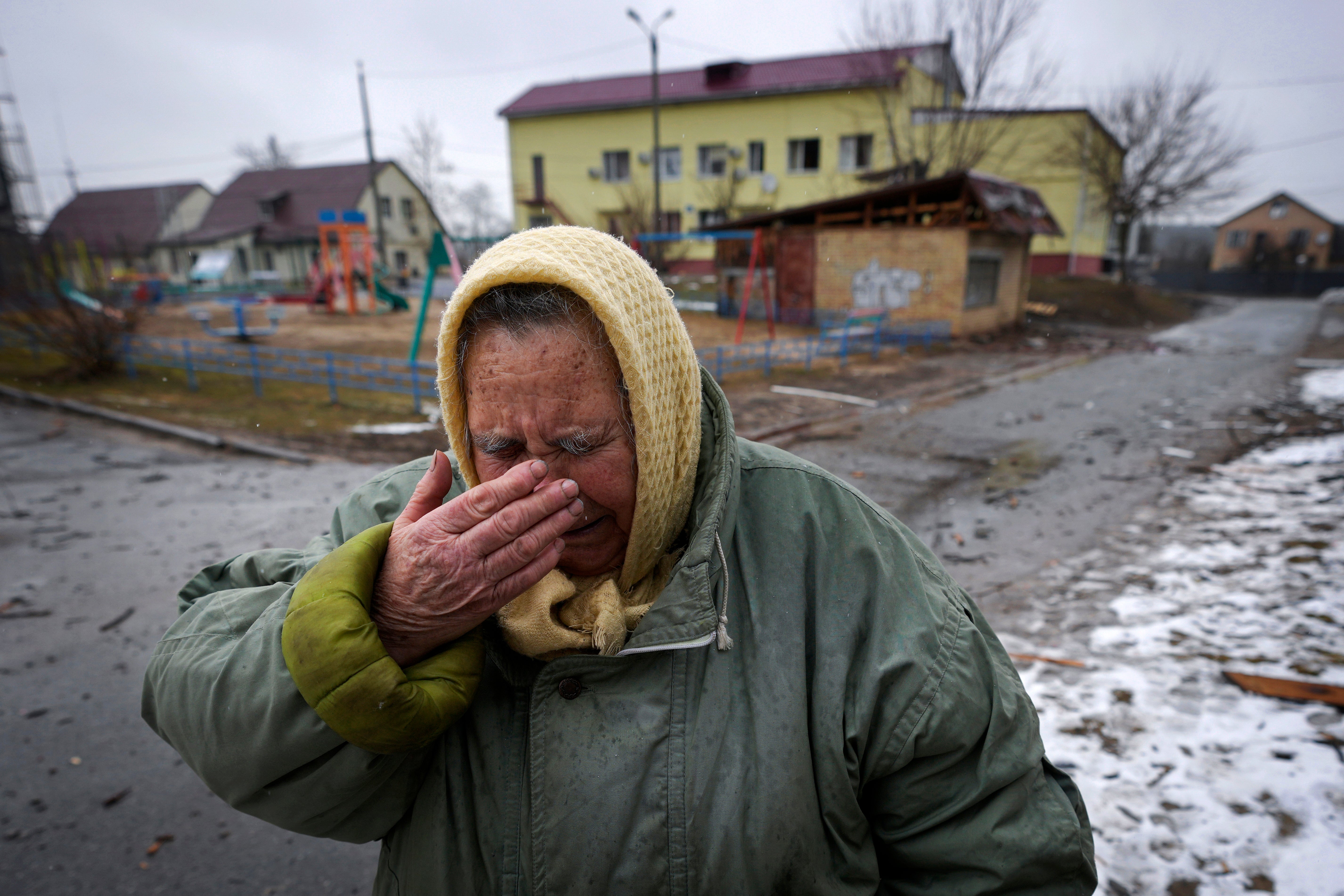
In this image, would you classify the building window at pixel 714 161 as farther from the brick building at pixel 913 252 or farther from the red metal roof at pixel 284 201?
the red metal roof at pixel 284 201

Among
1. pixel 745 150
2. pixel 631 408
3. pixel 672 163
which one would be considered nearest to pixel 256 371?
pixel 631 408

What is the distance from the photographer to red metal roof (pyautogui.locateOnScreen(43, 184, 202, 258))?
35.2 metres

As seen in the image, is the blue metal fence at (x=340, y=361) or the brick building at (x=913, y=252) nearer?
the blue metal fence at (x=340, y=361)

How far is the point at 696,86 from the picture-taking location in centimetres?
3438

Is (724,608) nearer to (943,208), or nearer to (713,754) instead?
(713,754)

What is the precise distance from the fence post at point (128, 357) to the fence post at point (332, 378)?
4.58 meters

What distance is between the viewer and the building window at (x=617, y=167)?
118 feet

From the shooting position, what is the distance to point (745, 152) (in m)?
33.8

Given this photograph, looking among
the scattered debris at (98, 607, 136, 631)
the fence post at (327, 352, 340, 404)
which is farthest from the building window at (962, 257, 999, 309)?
the scattered debris at (98, 607, 136, 631)

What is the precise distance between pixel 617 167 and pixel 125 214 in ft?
90.2

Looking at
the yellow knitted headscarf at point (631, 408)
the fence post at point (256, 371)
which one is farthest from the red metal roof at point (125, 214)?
the yellow knitted headscarf at point (631, 408)

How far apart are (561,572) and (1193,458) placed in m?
8.29

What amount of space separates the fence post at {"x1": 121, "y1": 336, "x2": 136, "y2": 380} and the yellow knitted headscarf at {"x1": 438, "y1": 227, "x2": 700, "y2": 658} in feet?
47.4

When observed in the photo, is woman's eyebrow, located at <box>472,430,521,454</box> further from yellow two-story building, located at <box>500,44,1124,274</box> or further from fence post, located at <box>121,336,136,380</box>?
yellow two-story building, located at <box>500,44,1124,274</box>
